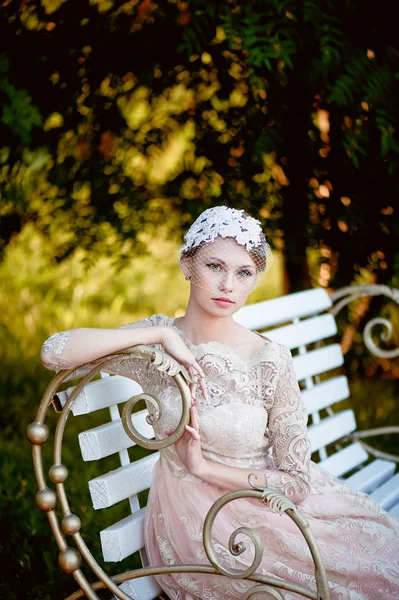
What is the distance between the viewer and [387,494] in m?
3.21

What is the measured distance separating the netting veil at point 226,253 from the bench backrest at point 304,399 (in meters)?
0.48

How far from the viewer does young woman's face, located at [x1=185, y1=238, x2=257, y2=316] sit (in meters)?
2.21

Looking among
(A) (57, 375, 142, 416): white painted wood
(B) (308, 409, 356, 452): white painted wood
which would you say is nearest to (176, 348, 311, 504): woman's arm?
(A) (57, 375, 142, 416): white painted wood

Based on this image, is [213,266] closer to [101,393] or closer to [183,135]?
[101,393]

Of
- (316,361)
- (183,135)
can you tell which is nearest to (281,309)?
(316,361)

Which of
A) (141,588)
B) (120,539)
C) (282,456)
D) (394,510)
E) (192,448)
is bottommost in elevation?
(394,510)

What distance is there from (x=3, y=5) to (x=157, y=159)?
110 cm

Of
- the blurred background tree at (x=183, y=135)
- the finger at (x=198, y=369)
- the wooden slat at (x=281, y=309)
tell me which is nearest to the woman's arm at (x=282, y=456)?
the finger at (x=198, y=369)

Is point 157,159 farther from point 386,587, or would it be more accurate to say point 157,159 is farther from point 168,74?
point 386,587

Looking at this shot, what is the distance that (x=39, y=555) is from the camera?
137 inches

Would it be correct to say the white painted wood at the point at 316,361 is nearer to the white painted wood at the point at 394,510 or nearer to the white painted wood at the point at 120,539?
the white painted wood at the point at 394,510

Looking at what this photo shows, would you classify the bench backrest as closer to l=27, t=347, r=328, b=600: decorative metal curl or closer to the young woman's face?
l=27, t=347, r=328, b=600: decorative metal curl

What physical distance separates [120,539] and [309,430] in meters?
1.33

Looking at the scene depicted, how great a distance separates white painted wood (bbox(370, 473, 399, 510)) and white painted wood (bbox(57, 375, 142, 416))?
3.78ft
